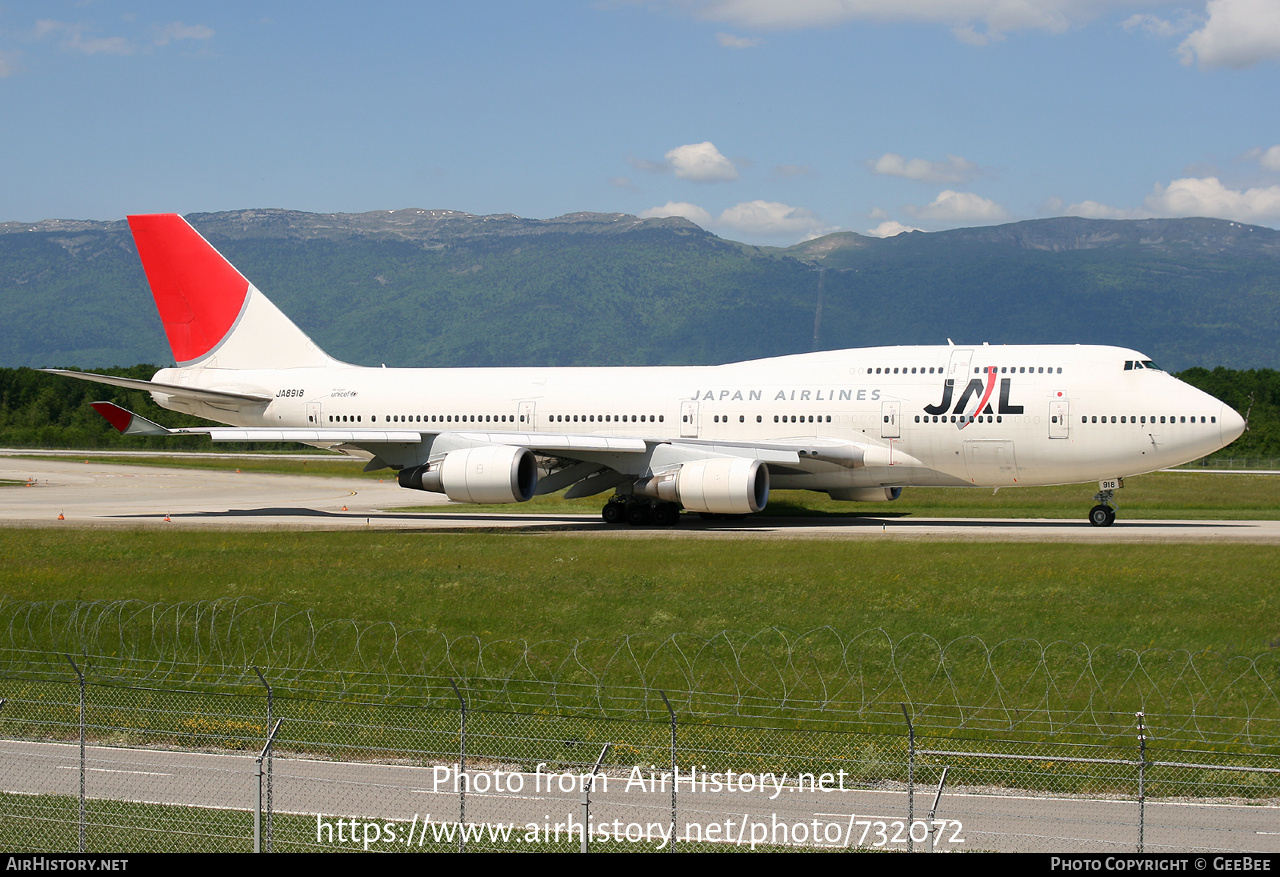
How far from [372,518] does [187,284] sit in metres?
11.2

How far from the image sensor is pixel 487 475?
34.9 m

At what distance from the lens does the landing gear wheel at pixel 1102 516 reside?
3435 centimetres

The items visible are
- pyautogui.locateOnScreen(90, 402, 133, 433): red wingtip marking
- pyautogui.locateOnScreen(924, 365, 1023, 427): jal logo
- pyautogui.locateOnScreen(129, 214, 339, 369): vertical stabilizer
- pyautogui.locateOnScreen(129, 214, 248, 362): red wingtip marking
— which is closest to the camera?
pyautogui.locateOnScreen(924, 365, 1023, 427): jal logo

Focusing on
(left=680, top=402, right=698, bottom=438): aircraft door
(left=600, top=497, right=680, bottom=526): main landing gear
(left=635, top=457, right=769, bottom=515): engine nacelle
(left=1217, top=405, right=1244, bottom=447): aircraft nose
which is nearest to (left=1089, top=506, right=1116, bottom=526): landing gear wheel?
(left=1217, top=405, right=1244, bottom=447): aircraft nose

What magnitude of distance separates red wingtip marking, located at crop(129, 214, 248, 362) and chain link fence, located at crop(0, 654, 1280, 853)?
2445cm

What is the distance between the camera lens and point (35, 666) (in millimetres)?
22578

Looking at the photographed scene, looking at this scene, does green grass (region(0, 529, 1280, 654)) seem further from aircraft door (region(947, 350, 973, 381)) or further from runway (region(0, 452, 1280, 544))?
aircraft door (region(947, 350, 973, 381))

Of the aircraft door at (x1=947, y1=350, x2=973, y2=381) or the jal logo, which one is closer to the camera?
the jal logo

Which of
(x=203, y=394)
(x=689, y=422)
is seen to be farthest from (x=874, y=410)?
(x=203, y=394)

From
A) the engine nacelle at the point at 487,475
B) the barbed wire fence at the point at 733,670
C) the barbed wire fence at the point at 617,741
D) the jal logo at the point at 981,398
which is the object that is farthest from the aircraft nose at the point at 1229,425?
the engine nacelle at the point at 487,475

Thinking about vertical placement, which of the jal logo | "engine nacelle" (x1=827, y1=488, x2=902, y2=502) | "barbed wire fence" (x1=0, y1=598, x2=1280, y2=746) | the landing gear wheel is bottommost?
"barbed wire fence" (x1=0, y1=598, x2=1280, y2=746)

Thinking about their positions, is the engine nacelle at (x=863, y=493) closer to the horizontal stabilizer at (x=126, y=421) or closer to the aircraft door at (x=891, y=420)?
the aircraft door at (x=891, y=420)

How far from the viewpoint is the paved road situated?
1323 cm

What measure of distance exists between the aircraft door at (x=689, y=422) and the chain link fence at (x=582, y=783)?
18024 millimetres
